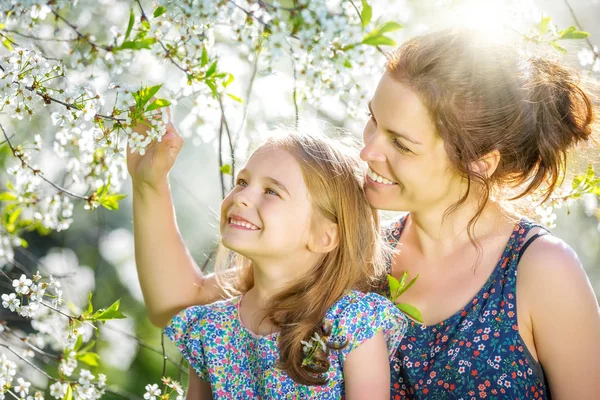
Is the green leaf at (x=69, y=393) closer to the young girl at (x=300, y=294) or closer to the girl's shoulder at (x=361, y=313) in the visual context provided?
the young girl at (x=300, y=294)

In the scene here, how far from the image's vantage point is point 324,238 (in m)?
1.87

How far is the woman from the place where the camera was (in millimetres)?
1797

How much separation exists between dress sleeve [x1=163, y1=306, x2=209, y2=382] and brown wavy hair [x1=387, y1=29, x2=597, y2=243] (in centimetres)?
70

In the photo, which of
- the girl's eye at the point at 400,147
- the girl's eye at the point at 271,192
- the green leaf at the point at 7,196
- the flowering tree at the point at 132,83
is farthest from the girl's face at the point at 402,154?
the green leaf at the point at 7,196

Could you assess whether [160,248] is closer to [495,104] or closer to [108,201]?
[108,201]

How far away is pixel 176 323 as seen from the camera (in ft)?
6.59

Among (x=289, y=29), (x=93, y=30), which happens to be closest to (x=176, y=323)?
(x=289, y=29)

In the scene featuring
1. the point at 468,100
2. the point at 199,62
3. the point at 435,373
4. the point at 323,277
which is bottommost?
the point at 435,373

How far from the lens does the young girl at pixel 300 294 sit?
178cm

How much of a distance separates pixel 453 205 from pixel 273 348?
1.83 ft

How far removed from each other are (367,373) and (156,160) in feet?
2.32

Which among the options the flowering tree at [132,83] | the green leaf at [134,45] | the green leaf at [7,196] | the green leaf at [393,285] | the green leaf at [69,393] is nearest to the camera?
the flowering tree at [132,83]

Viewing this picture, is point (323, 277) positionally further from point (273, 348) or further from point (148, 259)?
point (148, 259)

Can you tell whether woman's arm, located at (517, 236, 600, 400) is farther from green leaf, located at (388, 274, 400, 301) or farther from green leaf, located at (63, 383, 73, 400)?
green leaf, located at (63, 383, 73, 400)
